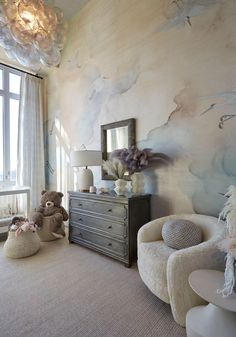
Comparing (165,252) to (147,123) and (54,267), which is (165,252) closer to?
(54,267)

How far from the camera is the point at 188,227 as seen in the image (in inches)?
79.0

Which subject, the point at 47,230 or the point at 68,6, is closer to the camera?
the point at 47,230

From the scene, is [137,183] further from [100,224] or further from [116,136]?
[116,136]

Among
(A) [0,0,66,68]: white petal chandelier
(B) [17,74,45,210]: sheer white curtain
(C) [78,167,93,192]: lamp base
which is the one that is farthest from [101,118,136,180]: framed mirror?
(B) [17,74,45,210]: sheer white curtain

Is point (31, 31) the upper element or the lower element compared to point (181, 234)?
upper

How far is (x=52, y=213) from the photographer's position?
3.60 metres

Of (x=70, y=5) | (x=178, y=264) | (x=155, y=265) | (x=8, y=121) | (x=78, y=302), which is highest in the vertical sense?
(x=70, y=5)

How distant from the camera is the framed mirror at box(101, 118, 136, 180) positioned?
3.07 metres

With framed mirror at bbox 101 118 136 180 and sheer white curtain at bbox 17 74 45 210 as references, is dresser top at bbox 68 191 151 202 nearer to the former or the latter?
framed mirror at bbox 101 118 136 180

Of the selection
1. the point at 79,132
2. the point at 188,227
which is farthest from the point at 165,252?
the point at 79,132

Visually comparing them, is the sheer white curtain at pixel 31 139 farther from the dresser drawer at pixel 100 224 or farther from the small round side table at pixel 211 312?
the small round side table at pixel 211 312

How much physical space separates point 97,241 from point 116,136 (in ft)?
5.30

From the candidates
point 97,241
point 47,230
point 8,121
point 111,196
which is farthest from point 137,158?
point 8,121

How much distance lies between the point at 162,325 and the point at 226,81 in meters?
2.39
